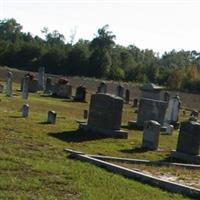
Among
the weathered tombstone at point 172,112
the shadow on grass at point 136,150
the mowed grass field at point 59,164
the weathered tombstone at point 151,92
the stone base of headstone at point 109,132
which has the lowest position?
the shadow on grass at point 136,150

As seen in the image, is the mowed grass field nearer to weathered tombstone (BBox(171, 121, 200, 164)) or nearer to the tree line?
weathered tombstone (BBox(171, 121, 200, 164))

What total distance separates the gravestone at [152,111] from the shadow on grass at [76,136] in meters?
4.85

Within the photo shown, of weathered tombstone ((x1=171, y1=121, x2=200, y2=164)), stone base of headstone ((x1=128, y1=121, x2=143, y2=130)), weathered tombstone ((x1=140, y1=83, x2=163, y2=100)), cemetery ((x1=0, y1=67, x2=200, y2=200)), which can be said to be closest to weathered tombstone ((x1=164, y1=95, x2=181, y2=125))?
weathered tombstone ((x1=140, y1=83, x2=163, y2=100))

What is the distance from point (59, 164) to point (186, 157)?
4624 millimetres

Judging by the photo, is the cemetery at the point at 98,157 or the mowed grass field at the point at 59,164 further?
the cemetery at the point at 98,157

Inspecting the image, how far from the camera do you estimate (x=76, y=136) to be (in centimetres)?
1673

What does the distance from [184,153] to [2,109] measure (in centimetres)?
908

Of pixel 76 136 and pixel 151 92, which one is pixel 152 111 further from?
pixel 76 136

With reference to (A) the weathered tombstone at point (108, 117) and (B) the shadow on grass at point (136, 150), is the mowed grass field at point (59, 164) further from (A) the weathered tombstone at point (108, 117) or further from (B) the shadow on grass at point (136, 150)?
(A) the weathered tombstone at point (108, 117)

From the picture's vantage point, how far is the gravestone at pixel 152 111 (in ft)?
71.8

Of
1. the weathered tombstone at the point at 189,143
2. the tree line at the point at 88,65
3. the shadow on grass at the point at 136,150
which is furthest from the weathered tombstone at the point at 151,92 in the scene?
the tree line at the point at 88,65

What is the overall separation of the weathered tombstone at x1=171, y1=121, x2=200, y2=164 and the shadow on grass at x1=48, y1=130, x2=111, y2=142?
257cm

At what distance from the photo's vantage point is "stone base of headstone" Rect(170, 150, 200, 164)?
15148mm

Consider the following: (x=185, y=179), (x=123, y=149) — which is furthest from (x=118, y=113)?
(x=185, y=179)
